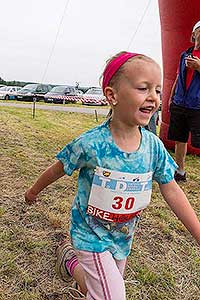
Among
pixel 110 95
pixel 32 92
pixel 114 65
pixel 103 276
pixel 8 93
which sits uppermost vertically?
pixel 114 65

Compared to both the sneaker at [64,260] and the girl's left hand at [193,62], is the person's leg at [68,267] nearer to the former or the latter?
the sneaker at [64,260]

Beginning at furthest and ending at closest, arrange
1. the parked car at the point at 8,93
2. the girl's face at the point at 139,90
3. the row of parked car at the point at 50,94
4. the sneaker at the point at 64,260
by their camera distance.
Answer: the parked car at the point at 8,93 → the row of parked car at the point at 50,94 → the sneaker at the point at 64,260 → the girl's face at the point at 139,90

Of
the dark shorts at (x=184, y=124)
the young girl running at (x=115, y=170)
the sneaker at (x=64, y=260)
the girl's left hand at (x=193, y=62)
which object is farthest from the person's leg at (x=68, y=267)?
the girl's left hand at (x=193, y=62)

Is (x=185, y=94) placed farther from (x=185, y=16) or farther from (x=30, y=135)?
(x=30, y=135)

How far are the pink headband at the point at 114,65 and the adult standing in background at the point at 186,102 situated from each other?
2004 mm

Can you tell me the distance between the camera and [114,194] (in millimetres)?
1437

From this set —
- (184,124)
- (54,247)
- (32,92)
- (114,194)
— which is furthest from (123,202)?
(32,92)

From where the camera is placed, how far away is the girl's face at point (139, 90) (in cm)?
137

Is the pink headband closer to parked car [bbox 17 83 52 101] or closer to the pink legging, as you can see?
the pink legging

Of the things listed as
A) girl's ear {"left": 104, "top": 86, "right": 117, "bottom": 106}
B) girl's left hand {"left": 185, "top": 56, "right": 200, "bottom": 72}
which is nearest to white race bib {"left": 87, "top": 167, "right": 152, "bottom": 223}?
girl's ear {"left": 104, "top": 86, "right": 117, "bottom": 106}

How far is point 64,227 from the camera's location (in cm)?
246

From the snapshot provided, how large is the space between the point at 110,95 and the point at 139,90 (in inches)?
4.8

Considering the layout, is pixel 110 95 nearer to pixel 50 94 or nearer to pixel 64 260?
pixel 64 260

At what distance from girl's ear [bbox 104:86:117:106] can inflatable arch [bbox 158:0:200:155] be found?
3.13m
